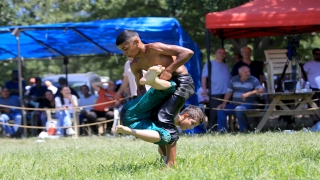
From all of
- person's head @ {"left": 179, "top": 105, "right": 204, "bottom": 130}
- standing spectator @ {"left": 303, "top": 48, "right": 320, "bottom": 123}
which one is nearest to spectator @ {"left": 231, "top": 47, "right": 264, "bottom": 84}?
standing spectator @ {"left": 303, "top": 48, "right": 320, "bottom": 123}

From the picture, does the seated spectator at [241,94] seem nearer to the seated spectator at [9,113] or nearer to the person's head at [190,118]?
the seated spectator at [9,113]

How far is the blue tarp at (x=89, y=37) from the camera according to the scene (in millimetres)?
13094

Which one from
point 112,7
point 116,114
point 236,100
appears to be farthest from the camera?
point 112,7

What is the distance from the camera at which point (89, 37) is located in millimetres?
15273

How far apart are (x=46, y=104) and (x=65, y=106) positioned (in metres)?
1.31

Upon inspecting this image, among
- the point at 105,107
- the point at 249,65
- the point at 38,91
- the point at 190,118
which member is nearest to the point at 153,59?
the point at 190,118

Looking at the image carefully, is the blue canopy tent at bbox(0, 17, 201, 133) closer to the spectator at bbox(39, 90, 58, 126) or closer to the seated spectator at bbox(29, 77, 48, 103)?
the seated spectator at bbox(29, 77, 48, 103)

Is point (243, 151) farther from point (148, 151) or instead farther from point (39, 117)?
point (39, 117)

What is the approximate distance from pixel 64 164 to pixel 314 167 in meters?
3.06

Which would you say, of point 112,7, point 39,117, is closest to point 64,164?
point 39,117

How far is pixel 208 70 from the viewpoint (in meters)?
13.0

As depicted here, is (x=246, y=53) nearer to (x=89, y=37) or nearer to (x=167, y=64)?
(x=89, y=37)

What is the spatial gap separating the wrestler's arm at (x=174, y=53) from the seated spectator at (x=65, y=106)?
25.4 ft

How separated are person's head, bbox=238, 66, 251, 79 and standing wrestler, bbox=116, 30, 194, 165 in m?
6.33
